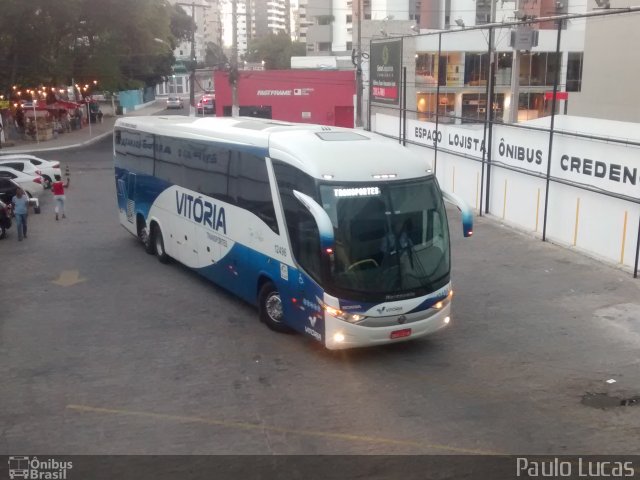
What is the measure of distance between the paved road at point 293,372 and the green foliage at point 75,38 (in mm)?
32447

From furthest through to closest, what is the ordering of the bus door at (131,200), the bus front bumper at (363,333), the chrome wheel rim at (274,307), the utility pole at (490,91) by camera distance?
the utility pole at (490,91), the bus door at (131,200), the chrome wheel rim at (274,307), the bus front bumper at (363,333)

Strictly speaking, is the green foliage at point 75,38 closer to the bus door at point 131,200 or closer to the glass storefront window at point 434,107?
the glass storefront window at point 434,107

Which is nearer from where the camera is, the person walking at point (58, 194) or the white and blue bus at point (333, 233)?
the white and blue bus at point (333, 233)

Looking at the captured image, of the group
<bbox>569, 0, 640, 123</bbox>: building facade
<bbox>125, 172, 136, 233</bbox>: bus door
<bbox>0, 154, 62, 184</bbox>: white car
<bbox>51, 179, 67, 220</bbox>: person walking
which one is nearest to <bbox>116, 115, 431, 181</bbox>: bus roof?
<bbox>125, 172, 136, 233</bbox>: bus door

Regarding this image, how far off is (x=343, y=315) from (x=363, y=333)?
42 cm

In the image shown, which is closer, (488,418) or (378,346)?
(488,418)

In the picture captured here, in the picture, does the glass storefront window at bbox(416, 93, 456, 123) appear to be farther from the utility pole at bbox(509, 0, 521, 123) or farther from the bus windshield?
the bus windshield

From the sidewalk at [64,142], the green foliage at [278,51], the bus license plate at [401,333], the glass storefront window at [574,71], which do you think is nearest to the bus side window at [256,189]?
the bus license plate at [401,333]

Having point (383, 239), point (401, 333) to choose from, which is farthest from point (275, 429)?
point (383, 239)

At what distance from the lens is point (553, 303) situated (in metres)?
13.9

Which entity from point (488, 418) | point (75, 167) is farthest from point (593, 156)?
point (75, 167)

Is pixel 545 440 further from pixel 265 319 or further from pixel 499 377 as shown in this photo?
pixel 265 319

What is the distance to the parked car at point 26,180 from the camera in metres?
26.4
